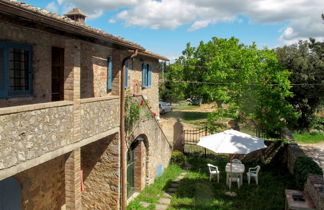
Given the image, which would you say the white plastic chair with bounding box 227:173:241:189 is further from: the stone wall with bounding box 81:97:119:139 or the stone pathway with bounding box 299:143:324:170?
the stone pathway with bounding box 299:143:324:170

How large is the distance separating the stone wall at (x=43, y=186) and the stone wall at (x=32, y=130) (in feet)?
6.04

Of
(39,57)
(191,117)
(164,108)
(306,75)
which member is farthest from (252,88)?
(164,108)

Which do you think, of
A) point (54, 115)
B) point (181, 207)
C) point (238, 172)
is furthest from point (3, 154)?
point (238, 172)

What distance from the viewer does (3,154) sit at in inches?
176

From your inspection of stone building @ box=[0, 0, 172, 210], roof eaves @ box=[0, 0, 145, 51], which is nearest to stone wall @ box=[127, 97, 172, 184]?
stone building @ box=[0, 0, 172, 210]

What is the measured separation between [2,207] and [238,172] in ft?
29.2

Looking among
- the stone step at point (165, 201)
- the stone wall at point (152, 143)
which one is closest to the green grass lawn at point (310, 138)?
the stone wall at point (152, 143)

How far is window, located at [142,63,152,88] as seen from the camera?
50.3ft

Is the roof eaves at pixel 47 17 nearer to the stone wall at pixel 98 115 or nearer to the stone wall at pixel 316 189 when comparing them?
the stone wall at pixel 98 115

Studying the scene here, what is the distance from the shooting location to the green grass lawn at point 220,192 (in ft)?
34.6

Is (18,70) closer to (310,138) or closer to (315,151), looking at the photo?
(315,151)

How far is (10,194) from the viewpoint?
21.6ft

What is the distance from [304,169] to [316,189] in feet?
8.62

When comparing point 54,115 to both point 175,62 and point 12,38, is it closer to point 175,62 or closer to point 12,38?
point 12,38
